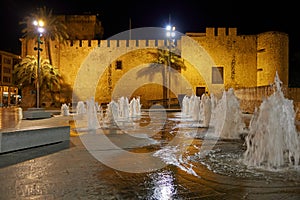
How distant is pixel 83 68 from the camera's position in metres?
31.7

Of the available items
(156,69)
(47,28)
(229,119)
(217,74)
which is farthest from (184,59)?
(229,119)

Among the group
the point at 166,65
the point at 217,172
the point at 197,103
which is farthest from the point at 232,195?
the point at 166,65

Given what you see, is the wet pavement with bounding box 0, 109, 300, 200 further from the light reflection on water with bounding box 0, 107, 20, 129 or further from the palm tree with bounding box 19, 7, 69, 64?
the palm tree with bounding box 19, 7, 69, 64

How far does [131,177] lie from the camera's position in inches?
142

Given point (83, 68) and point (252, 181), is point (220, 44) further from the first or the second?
point (252, 181)

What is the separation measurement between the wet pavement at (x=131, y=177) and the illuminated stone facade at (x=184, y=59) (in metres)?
25.0

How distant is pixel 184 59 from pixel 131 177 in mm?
27230

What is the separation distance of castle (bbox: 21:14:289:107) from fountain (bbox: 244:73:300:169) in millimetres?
24941

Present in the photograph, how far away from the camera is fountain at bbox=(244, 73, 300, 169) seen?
4504 mm

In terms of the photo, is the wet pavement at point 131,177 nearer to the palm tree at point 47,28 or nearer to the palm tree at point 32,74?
the palm tree at point 32,74

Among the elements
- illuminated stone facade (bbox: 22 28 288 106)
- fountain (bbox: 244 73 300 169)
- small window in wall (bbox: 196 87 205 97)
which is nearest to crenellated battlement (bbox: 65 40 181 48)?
illuminated stone facade (bbox: 22 28 288 106)

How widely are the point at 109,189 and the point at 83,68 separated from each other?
2976cm

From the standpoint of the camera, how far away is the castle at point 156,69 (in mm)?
29953

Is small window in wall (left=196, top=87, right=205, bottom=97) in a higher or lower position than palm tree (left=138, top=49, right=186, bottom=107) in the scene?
lower
